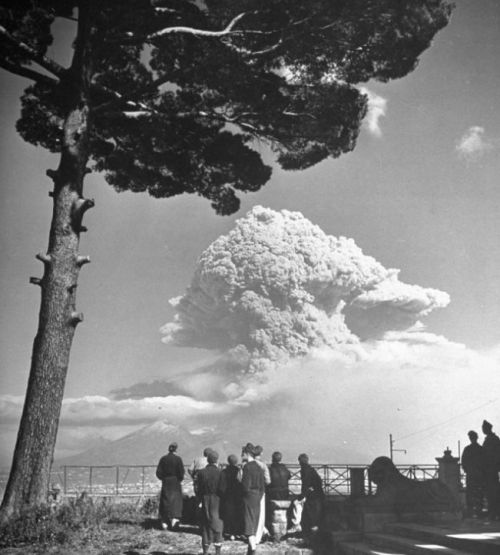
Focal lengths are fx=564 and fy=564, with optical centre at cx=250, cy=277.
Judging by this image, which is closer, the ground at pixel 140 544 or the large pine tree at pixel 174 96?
the ground at pixel 140 544

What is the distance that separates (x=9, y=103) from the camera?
11.4 m

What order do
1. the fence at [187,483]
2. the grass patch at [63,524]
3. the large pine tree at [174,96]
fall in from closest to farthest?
the grass patch at [63,524], the large pine tree at [174,96], the fence at [187,483]

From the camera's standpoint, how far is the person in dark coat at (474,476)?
8.24 metres

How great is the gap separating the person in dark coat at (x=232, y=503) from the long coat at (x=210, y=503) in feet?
1.32

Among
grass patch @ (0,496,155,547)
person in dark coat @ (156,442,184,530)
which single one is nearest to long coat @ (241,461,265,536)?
person in dark coat @ (156,442,184,530)

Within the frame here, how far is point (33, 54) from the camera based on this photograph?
9.02 metres

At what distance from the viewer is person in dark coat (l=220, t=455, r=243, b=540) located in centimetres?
770

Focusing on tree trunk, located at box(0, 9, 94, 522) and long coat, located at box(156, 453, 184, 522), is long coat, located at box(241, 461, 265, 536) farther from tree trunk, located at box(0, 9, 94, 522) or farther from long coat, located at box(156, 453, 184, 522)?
A: tree trunk, located at box(0, 9, 94, 522)

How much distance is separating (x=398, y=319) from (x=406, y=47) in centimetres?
7431

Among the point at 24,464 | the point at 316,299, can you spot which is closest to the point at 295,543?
the point at 24,464

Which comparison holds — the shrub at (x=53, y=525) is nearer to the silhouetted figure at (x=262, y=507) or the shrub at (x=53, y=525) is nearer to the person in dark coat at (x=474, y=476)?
the silhouetted figure at (x=262, y=507)

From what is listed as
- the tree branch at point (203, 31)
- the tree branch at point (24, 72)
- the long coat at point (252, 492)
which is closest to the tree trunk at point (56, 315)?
the tree branch at point (24, 72)

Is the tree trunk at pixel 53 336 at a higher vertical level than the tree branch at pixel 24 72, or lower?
lower

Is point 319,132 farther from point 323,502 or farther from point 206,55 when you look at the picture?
point 323,502
